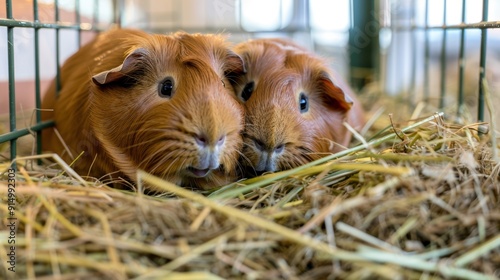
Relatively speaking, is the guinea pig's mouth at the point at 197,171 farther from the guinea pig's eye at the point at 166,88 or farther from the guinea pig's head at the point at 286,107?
the guinea pig's eye at the point at 166,88

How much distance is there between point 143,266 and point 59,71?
1.57 m

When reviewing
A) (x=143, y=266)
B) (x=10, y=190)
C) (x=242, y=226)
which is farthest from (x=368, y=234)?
(x=10, y=190)

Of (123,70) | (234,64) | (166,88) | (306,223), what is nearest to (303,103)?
(234,64)

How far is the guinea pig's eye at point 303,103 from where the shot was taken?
2189mm

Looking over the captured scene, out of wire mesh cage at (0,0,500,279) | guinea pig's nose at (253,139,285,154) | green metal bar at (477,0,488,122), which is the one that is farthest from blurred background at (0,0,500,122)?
wire mesh cage at (0,0,500,279)

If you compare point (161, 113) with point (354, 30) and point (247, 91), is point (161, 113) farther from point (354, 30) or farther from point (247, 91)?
point (354, 30)

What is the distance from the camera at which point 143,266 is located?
1185mm

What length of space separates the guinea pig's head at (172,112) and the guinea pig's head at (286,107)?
0.10 meters

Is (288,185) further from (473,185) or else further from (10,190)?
(10,190)

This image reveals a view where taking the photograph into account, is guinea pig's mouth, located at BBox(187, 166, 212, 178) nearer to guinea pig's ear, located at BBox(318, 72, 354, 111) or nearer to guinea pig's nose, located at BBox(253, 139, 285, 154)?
guinea pig's nose, located at BBox(253, 139, 285, 154)

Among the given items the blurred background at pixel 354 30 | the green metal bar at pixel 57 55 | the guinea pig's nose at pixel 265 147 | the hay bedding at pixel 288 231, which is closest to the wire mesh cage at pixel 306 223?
the hay bedding at pixel 288 231

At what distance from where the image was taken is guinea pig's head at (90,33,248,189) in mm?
1697

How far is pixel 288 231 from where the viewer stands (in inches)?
50.1

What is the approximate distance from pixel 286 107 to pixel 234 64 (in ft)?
0.93
